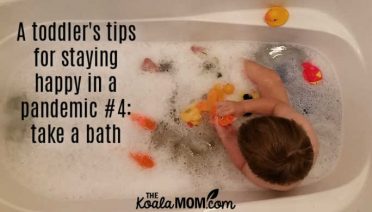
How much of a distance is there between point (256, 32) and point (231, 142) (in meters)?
0.35

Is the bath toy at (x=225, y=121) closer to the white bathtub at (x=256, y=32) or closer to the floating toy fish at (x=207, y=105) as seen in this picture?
the floating toy fish at (x=207, y=105)

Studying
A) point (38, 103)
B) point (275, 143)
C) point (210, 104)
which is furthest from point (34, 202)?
point (275, 143)

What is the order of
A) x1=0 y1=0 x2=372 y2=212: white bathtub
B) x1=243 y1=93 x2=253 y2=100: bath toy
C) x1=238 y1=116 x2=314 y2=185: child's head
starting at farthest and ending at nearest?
x1=243 y1=93 x2=253 y2=100: bath toy
x1=0 y1=0 x2=372 y2=212: white bathtub
x1=238 y1=116 x2=314 y2=185: child's head

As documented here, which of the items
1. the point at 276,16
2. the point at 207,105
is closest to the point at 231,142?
the point at 207,105

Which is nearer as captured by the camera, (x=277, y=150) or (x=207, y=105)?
(x=277, y=150)

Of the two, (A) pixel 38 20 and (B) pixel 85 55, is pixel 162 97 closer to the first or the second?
(B) pixel 85 55

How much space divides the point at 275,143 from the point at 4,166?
2.62ft

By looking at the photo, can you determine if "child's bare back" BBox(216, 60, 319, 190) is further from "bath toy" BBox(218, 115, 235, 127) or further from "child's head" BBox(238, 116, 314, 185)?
"bath toy" BBox(218, 115, 235, 127)

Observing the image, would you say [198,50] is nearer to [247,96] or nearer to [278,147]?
[247,96]

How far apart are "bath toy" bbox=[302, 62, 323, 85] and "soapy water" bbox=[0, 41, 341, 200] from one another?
17 mm

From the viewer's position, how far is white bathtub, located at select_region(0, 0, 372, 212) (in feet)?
4.18

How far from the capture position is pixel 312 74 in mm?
1423

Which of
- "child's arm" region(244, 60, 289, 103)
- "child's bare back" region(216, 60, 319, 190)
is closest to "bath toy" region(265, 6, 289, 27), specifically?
"child's arm" region(244, 60, 289, 103)

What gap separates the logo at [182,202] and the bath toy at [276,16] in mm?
525
